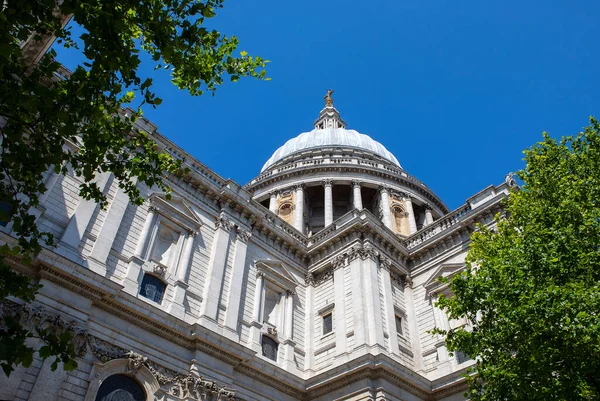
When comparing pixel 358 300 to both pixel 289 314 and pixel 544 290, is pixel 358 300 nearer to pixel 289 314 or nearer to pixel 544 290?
pixel 289 314

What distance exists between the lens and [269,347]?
20.1 m

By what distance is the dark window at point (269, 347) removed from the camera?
19781 millimetres

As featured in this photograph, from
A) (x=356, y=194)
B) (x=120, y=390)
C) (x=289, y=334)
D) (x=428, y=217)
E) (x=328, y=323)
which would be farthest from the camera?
(x=428, y=217)

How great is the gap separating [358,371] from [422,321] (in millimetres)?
5600

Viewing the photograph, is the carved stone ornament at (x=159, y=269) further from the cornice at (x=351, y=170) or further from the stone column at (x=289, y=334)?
the cornice at (x=351, y=170)

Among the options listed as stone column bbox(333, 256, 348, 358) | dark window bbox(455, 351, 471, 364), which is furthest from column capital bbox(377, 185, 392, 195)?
dark window bbox(455, 351, 471, 364)

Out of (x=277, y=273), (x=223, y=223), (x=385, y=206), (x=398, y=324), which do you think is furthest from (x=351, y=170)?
(x=223, y=223)

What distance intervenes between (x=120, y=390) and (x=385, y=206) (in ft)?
87.1

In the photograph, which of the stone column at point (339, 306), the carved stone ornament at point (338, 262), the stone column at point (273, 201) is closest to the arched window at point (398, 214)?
the stone column at point (273, 201)

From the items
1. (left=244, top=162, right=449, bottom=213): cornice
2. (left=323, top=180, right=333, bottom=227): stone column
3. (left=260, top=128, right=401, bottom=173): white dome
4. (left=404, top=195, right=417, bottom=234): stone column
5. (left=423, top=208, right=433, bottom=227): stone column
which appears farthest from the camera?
(left=260, top=128, right=401, bottom=173): white dome

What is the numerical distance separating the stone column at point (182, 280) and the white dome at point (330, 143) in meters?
27.5

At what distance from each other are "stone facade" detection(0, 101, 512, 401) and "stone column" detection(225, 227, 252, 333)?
6 cm

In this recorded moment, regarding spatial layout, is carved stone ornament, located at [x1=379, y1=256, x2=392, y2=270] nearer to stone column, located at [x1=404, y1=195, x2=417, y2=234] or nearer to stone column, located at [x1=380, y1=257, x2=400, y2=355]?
stone column, located at [x1=380, y1=257, x2=400, y2=355]

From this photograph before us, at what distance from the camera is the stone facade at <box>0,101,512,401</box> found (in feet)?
48.3
